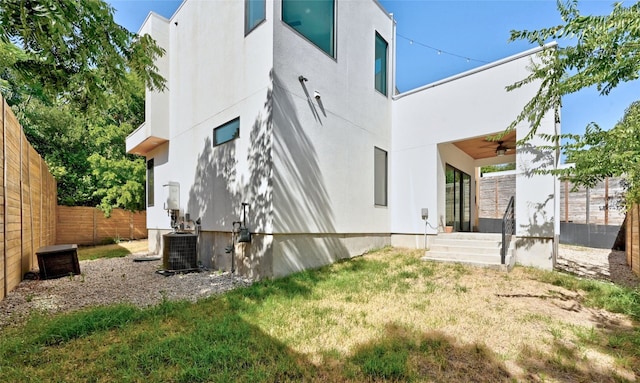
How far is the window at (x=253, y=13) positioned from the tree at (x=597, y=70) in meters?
4.73

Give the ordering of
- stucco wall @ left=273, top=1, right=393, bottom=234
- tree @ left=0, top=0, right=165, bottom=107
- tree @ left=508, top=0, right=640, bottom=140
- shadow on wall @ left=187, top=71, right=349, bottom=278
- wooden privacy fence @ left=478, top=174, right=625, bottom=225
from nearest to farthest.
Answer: tree @ left=0, top=0, right=165, bottom=107 → tree @ left=508, top=0, right=640, bottom=140 → shadow on wall @ left=187, top=71, right=349, bottom=278 → stucco wall @ left=273, top=1, right=393, bottom=234 → wooden privacy fence @ left=478, top=174, right=625, bottom=225

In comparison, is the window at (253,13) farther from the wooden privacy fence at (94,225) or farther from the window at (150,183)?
the wooden privacy fence at (94,225)

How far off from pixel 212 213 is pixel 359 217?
3.75 m

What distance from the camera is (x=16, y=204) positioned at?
5.24m

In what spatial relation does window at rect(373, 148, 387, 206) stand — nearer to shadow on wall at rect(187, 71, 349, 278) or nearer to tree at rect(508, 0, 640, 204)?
shadow on wall at rect(187, 71, 349, 278)

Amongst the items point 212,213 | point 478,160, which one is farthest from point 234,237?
point 478,160

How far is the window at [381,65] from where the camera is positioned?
8641 millimetres

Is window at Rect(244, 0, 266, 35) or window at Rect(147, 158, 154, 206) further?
window at Rect(147, 158, 154, 206)

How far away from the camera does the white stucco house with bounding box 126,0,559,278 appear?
585 centimetres

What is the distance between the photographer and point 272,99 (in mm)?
5609

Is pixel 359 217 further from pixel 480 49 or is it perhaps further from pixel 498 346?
pixel 480 49

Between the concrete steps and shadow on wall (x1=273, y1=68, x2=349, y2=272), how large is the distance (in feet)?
8.87

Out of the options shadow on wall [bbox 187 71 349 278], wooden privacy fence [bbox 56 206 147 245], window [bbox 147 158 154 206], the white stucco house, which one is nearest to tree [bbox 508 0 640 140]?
the white stucco house

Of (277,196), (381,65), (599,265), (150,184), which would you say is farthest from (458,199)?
(150,184)
